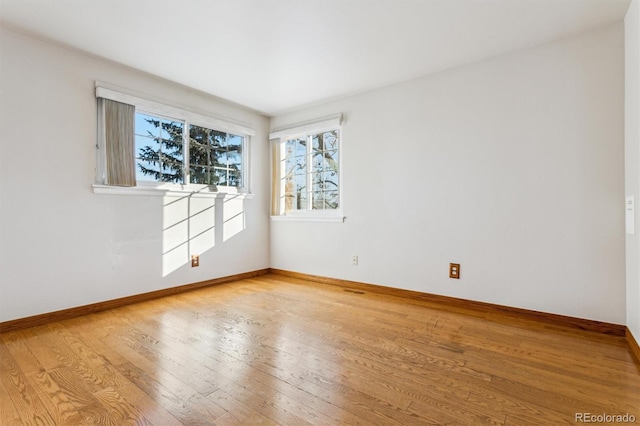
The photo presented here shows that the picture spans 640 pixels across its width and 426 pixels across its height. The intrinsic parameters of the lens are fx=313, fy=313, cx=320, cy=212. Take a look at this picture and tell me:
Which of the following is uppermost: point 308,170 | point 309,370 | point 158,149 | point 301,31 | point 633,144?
point 301,31

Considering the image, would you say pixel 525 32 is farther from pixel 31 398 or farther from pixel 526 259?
pixel 31 398

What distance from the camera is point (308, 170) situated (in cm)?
412

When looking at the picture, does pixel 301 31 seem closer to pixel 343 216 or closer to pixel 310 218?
pixel 343 216

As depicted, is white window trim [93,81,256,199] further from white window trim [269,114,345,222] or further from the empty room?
white window trim [269,114,345,222]

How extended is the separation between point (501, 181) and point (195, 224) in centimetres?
314

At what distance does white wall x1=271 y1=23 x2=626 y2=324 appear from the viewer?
2.32 meters

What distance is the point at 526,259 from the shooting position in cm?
261

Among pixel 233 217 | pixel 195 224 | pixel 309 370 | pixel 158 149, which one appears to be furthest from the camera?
pixel 233 217

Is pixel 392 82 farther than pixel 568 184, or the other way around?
pixel 392 82

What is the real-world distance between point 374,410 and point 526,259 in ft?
6.51

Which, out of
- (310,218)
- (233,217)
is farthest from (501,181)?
(233,217)

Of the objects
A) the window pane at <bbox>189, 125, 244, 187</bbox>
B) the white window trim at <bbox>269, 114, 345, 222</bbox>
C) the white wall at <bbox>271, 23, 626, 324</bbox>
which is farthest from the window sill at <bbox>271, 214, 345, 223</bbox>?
the window pane at <bbox>189, 125, 244, 187</bbox>

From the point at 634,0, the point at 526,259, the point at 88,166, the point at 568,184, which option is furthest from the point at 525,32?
the point at 88,166

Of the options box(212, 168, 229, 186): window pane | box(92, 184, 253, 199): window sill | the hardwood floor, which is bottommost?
the hardwood floor
